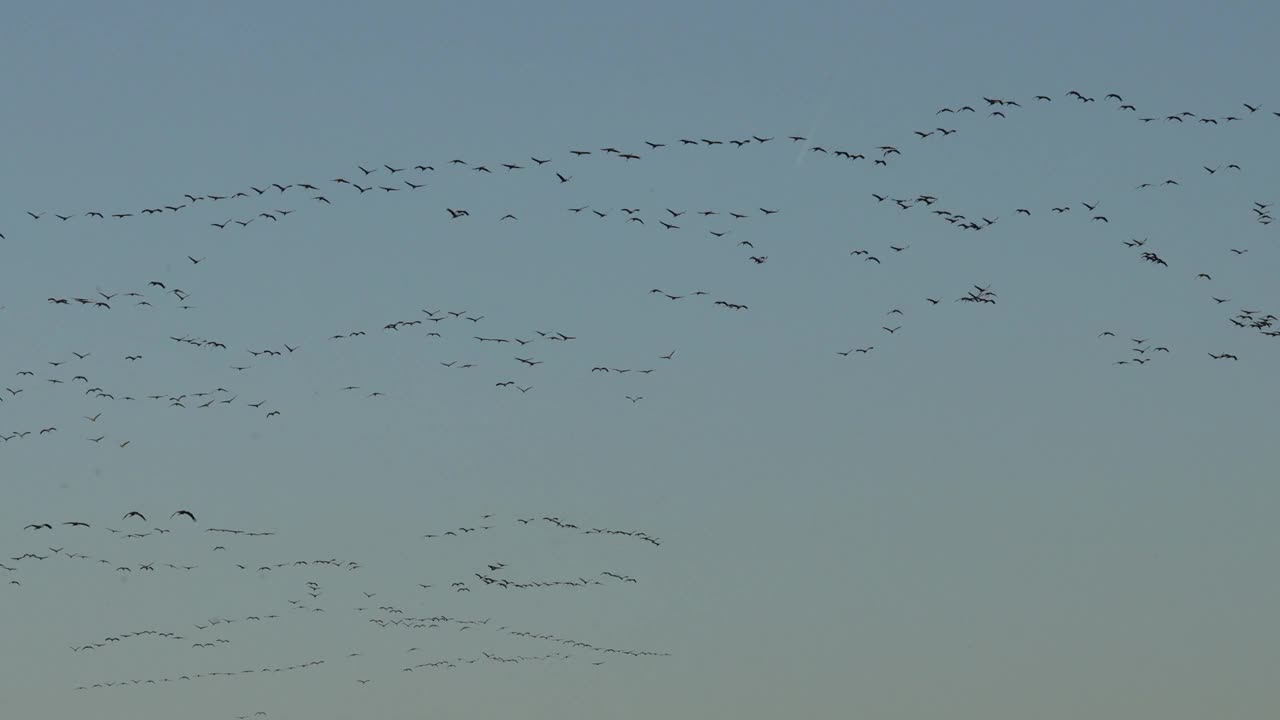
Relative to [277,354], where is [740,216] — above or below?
above

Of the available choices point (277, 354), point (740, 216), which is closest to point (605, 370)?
point (740, 216)

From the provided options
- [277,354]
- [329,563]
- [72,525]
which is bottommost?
[329,563]

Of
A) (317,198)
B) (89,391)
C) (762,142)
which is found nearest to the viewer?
(762,142)

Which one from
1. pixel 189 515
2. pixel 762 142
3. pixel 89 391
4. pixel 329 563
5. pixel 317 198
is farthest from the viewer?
pixel 329 563

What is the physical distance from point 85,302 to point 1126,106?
4615 centimetres

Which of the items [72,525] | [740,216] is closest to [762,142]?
[740,216]

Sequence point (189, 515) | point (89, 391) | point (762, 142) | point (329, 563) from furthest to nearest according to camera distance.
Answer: point (329, 563)
point (89, 391)
point (189, 515)
point (762, 142)

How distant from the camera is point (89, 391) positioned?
10594cm

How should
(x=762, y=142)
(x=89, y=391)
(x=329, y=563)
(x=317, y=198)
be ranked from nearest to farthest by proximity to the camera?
(x=762, y=142) < (x=317, y=198) < (x=89, y=391) < (x=329, y=563)

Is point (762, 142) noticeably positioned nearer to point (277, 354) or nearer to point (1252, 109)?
point (1252, 109)

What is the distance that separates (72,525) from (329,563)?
1877cm

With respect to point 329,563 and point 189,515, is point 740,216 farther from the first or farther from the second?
point 329,563

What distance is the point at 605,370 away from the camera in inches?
3664

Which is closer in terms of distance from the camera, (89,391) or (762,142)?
(762,142)
